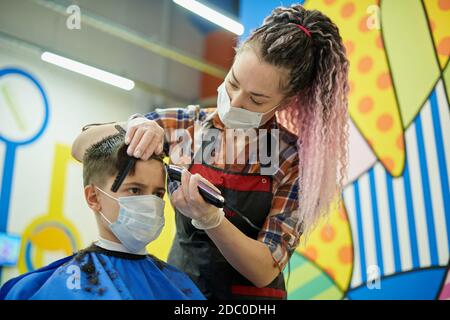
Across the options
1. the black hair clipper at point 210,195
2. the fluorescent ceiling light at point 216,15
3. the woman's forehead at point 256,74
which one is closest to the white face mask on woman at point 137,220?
the black hair clipper at point 210,195

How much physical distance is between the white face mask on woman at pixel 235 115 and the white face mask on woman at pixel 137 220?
321 mm

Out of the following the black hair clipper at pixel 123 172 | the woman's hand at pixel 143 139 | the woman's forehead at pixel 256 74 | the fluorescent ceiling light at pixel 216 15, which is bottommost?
the black hair clipper at pixel 123 172

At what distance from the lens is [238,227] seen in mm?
1395

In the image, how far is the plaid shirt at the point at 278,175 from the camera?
1.34m

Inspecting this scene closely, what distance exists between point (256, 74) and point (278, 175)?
0.32m

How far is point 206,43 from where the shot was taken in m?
5.91

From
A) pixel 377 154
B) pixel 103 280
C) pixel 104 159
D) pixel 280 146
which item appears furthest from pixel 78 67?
A: pixel 377 154

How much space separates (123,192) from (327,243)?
1736 mm

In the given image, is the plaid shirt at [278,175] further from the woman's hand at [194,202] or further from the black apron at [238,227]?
the woman's hand at [194,202]

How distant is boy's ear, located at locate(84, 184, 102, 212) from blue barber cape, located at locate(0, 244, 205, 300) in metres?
0.10

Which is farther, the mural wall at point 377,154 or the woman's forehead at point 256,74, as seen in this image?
the mural wall at point 377,154

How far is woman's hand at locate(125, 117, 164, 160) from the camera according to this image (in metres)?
1.18

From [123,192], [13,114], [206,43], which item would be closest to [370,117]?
[123,192]

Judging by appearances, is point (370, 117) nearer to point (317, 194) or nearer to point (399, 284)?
point (399, 284)
